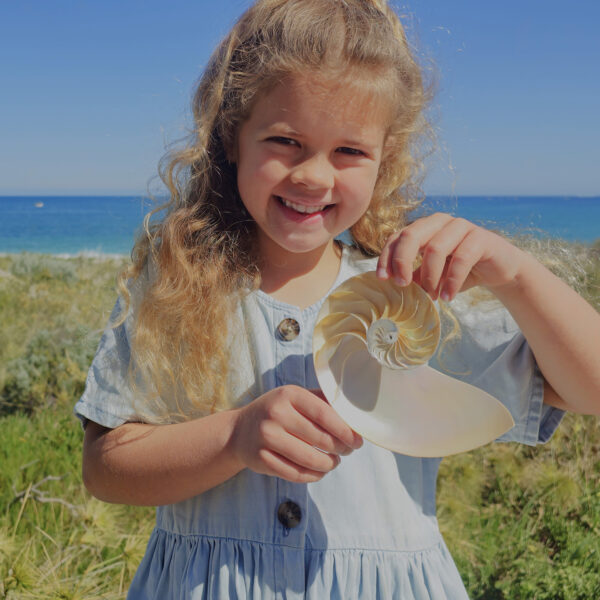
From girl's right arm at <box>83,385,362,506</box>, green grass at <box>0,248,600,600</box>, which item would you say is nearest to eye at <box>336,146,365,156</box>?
girl's right arm at <box>83,385,362,506</box>

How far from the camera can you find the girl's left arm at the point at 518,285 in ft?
4.19

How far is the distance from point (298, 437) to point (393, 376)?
221mm

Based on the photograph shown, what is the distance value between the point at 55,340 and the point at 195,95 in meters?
4.00

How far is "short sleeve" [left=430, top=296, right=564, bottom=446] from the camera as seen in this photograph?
62.1 inches

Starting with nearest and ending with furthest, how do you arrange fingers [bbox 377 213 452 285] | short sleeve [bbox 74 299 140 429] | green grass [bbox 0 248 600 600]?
fingers [bbox 377 213 452 285] < short sleeve [bbox 74 299 140 429] < green grass [bbox 0 248 600 600]

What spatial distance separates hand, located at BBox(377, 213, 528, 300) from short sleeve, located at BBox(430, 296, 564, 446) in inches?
11.0

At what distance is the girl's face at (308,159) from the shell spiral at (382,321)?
30cm

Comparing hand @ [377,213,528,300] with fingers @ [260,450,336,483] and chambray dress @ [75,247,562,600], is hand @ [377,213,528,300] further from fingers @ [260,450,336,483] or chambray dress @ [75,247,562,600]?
fingers @ [260,450,336,483]

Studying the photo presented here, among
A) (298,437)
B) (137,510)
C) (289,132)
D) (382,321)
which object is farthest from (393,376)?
(137,510)

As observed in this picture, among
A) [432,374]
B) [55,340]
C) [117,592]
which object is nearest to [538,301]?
[432,374]

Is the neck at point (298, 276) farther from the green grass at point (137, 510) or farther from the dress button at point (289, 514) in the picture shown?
the green grass at point (137, 510)

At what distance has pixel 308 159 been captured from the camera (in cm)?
146

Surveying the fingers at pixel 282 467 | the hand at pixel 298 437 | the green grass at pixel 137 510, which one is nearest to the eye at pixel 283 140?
the hand at pixel 298 437

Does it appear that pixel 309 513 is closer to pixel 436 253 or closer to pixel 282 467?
pixel 282 467
